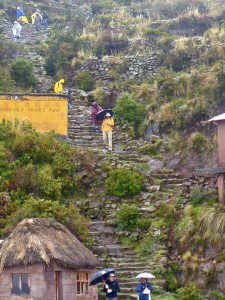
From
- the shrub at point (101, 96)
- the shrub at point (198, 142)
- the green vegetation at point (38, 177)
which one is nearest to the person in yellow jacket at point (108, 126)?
the green vegetation at point (38, 177)

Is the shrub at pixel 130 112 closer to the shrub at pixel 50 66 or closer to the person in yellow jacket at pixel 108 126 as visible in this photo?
the person in yellow jacket at pixel 108 126

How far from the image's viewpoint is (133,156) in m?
25.0

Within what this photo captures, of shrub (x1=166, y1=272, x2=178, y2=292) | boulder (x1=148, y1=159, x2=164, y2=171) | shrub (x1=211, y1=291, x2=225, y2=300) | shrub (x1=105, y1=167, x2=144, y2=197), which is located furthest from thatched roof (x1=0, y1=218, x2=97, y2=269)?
boulder (x1=148, y1=159, x2=164, y2=171)

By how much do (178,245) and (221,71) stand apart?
9673 mm

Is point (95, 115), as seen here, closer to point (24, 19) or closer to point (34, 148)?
point (34, 148)

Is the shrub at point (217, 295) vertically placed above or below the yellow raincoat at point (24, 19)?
below

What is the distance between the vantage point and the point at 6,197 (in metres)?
20.4

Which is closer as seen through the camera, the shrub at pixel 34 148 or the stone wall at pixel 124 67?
the shrub at pixel 34 148

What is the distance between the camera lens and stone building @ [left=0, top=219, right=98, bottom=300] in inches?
634

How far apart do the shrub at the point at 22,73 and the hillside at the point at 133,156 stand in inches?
1.8

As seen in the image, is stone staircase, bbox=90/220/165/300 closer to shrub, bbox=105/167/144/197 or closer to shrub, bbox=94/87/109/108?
shrub, bbox=105/167/144/197

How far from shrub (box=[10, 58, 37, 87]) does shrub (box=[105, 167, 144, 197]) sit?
10413 millimetres

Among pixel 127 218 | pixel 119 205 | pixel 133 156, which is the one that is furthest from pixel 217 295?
pixel 133 156

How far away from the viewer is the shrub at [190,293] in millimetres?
17141
